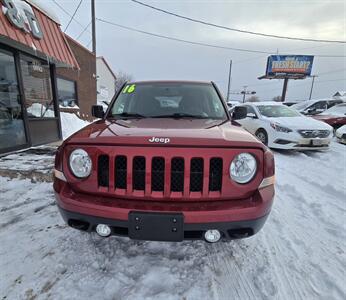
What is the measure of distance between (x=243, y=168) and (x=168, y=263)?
3.55ft

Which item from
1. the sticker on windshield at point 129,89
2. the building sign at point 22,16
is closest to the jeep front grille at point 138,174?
the sticker on windshield at point 129,89

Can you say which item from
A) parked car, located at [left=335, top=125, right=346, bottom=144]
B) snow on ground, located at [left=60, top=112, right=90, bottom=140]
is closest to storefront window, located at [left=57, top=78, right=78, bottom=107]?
snow on ground, located at [left=60, top=112, right=90, bottom=140]

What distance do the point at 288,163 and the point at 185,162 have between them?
16.0 ft

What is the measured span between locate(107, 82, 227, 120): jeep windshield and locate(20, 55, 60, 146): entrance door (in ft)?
14.4

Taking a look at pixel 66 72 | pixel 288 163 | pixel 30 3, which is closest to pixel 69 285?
pixel 288 163

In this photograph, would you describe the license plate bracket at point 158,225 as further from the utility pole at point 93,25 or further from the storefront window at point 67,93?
the utility pole at point 93,25

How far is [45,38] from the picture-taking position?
5.78 meters

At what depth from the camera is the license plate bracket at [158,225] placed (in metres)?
1.58

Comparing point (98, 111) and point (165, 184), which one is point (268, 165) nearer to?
point (165, 184)

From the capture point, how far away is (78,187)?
5.77 feet

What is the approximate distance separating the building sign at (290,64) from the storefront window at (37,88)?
2820 centimetres

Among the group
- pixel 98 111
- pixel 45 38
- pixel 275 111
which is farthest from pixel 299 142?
pixel 45 38

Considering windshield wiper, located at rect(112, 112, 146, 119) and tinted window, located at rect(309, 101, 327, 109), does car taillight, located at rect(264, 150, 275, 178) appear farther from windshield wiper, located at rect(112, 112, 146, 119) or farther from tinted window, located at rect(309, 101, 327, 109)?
tinted window, located at rect(309, 101, 327, 109)

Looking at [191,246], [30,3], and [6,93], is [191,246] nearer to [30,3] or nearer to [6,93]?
[6,93]
